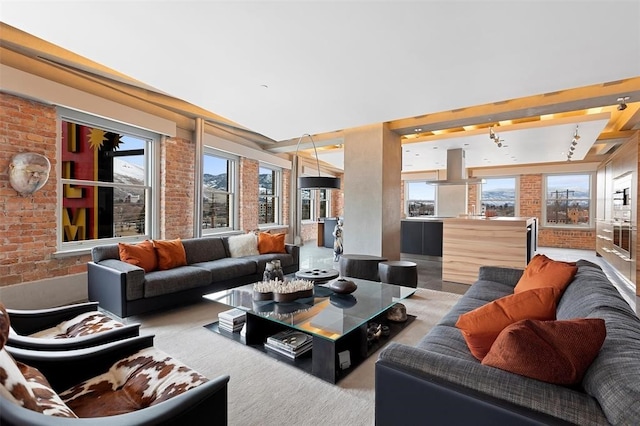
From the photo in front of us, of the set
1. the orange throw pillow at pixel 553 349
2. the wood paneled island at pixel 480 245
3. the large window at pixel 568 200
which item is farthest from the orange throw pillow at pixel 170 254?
the large window at pixel 568 200

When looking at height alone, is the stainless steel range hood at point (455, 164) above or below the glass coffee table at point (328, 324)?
above

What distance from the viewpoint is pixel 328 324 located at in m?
2.28

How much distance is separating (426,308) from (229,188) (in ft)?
15.9

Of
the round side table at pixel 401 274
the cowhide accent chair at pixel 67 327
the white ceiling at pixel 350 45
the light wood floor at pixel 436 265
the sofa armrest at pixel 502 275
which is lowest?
the light wood floor at pixel 436 265

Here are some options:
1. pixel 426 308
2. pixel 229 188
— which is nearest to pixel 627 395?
pixel 426 308

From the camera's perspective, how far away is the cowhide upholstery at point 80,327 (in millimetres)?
1890

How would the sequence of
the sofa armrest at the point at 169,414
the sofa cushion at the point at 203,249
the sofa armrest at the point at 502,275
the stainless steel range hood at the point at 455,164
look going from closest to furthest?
1. the sofa armrest at the point at 169,414
2. the sofa armrest at the point at 502,275
3. the sofa cushion at the point at 203,249
4. the stainless steel range hood at the point at 455,164

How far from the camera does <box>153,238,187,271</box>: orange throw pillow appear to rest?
3795mm

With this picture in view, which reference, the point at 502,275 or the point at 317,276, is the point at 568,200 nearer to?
the point at 502,275

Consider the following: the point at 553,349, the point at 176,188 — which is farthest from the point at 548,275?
the point at 176,188

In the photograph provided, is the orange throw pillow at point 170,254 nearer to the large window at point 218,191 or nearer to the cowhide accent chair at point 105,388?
the large window at point 218,191

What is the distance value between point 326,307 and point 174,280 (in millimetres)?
1848

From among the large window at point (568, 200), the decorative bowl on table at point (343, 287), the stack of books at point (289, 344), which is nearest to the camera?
the stack of books at point (289, 344)

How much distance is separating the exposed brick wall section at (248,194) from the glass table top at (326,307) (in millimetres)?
3869
